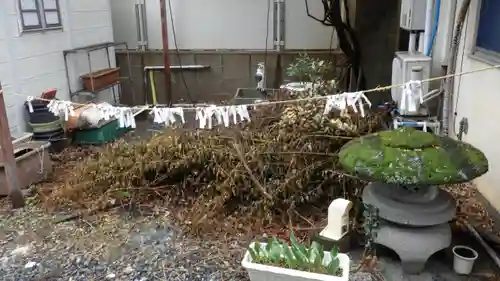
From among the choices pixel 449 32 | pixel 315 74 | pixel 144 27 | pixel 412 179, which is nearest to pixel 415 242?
pixel 412 179

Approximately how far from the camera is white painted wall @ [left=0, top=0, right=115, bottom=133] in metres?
4.86

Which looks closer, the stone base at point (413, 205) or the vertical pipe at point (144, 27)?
the stone base at point (413, 205)

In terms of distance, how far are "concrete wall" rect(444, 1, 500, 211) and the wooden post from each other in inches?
158

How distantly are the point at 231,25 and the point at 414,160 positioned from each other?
512 centimetres

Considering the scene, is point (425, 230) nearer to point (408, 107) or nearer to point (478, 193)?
point (478, 193)

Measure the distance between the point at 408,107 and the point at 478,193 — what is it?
0.97 meters

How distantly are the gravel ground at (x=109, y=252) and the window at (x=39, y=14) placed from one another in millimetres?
2691

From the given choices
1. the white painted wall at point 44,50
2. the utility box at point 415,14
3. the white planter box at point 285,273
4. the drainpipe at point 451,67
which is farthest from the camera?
the white painted wall at point 44,50

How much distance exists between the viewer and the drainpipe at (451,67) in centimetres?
374

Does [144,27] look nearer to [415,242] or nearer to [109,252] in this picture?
[109,252]

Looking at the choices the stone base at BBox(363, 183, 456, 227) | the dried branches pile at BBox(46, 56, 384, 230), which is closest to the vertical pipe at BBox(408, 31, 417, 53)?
the dried branches pile at BBox(46, 56, 384, 230)

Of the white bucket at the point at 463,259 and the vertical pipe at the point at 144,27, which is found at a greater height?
the vertical pipe at the point at 144,27

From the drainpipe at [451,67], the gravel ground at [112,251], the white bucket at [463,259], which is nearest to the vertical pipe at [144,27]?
the gravel ground at [112,251]

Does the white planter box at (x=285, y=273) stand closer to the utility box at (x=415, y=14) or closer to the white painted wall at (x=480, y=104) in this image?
the white painted wall at (x=480, y=104)
